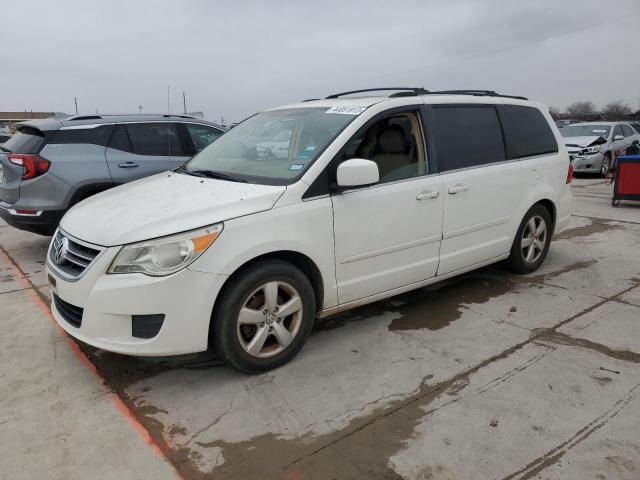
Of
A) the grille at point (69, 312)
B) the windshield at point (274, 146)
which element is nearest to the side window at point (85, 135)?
the windshield at point (274, 146)

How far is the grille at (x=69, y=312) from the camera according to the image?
3055mm

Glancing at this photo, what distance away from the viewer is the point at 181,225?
2.89m

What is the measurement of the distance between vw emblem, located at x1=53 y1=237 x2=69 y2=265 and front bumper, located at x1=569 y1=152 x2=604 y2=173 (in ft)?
44.7

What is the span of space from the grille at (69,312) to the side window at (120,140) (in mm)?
3273

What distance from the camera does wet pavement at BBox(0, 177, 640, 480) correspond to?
2449mm

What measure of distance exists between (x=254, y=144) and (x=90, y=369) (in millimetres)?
2000

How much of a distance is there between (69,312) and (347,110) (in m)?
2.34

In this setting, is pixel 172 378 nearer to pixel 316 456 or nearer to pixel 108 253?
pixel 108 253

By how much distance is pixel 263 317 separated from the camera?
3145 millimetres

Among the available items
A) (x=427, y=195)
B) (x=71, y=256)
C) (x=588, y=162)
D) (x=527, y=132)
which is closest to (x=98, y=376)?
(x=71, y=256)

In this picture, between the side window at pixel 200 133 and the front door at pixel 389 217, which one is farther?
the side window at pixel 200 133

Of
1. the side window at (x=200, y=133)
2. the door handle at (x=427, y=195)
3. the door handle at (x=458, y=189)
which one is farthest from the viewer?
the side window at (x=200, y=133)

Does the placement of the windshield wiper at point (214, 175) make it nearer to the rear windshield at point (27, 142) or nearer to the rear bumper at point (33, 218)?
the rear bumper at point (33, 218)

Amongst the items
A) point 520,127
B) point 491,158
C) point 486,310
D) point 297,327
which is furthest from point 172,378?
point 520,127
